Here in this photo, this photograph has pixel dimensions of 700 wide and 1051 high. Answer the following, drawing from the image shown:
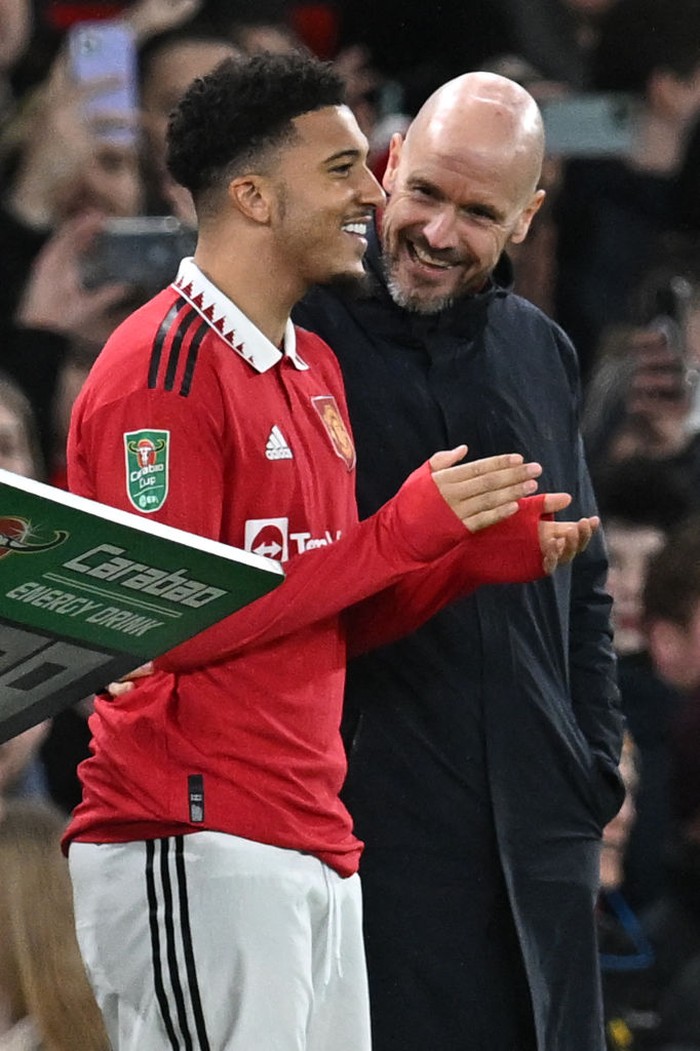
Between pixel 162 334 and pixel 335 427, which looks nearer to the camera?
pixel 162 334

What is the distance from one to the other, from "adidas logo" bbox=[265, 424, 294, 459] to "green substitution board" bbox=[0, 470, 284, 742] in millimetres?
432

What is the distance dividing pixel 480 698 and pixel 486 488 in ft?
1.88

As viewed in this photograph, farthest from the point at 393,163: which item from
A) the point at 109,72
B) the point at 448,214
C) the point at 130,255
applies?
the point at 109,72

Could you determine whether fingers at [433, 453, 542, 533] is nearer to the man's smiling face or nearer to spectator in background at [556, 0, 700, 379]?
the man's smiling face

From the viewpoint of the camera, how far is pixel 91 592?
1.45m

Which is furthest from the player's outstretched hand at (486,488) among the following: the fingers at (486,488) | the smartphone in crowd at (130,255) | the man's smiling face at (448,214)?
the smartphone in crowd at (130,255)

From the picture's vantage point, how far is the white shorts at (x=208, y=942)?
6.15ft

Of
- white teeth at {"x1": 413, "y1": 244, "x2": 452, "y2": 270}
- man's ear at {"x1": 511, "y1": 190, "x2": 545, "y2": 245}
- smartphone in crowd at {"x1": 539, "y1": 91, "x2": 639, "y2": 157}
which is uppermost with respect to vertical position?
smartphone in crowd at {"x1": 539, "y1": 91, "x2": 639, "y2": 157}

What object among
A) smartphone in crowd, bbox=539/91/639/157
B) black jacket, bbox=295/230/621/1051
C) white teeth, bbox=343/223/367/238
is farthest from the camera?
smartphone in crowd, bbox=539/91/639/157

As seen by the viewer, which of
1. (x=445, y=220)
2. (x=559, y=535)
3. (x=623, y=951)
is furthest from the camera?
(x=623, y=951)

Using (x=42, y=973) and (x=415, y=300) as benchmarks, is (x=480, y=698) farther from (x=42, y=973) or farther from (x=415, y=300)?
(x=42, y=973)

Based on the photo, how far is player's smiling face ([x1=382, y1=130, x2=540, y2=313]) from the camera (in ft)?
7.62

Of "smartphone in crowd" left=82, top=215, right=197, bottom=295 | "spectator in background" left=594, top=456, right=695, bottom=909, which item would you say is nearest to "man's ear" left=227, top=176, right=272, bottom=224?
"smartphone in crowd" left=82, top=215, right=197, bottom=295

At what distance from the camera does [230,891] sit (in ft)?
6.17
